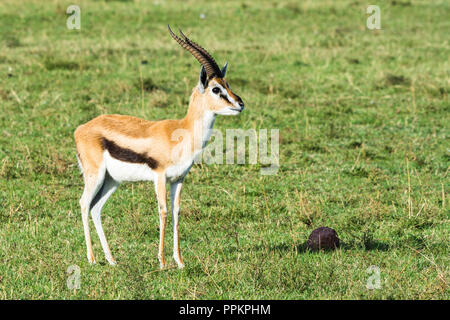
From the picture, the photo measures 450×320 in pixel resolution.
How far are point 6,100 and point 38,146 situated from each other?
2.63m

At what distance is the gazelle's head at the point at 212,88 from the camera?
20.3 ft

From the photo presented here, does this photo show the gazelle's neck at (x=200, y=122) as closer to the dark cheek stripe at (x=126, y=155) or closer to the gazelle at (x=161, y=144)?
the gazelle at (x=161, y=144)

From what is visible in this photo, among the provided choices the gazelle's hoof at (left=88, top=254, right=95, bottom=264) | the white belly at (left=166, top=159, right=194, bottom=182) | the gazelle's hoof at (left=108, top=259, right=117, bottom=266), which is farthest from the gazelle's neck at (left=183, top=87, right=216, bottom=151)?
the gazelle's hoof at (left=88, top=254, right=95, bottom=264)

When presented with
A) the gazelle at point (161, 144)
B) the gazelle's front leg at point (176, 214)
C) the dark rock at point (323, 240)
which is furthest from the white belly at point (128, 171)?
the dark rock at point (323, 240)

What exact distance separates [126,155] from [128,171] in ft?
0.49

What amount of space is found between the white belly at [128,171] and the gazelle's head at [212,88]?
2.68ft

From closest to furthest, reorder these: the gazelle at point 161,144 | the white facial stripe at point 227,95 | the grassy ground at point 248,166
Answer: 1. the white facial stripe at point 227,95
2. the gazelle at point 161,144
3. the grassy ground at point 248,166

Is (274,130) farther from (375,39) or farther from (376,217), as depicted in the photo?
(375,39)

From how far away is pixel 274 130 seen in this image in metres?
11.8

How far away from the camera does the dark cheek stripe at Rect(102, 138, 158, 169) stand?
6.36m

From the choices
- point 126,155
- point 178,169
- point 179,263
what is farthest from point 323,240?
point 126,155

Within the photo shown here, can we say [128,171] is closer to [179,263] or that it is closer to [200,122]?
[200,122]

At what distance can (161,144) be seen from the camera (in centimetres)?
633

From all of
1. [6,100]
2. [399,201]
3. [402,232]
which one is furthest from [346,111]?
[6,100]
